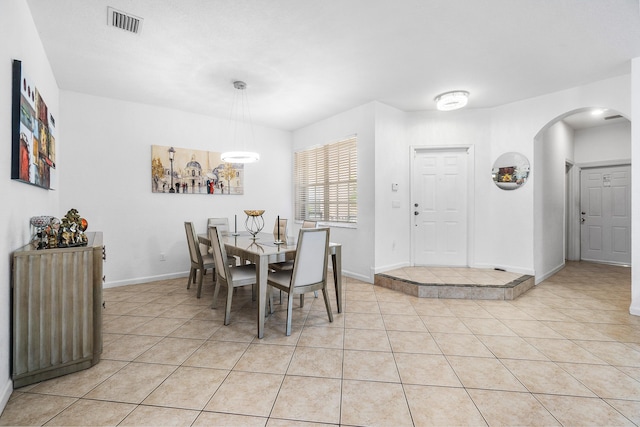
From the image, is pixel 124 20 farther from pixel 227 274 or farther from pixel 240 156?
pixel 227 274

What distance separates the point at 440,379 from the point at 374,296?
1769 millimetres

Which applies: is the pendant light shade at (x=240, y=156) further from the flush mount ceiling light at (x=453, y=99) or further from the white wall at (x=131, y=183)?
the flush mount ceiling light at (x=453, y=99)

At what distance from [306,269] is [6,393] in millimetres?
2040

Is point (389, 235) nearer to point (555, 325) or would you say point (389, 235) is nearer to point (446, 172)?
point (446, 172)

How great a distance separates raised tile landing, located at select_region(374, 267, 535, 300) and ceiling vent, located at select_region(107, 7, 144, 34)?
3813mm

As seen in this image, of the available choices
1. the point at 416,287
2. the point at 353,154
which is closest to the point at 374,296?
the point at 416,287

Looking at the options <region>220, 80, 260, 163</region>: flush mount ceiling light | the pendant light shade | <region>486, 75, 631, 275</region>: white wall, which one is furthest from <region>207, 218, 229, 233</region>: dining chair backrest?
<region>486, 75, 631, 275</region>: white wall

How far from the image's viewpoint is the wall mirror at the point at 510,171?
4.17 meters

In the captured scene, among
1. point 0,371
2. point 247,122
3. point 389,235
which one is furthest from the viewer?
point 247,122

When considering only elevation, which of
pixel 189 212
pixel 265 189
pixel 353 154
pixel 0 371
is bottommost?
pixel 0 371

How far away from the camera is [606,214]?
5.66 metres

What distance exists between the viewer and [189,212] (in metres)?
4.68

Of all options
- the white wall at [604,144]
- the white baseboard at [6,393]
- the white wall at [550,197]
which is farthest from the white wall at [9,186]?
the white wall at [604,144]

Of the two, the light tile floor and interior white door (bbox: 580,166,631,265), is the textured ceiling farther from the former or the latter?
interior white door (bbox: 580,166,631,265)
